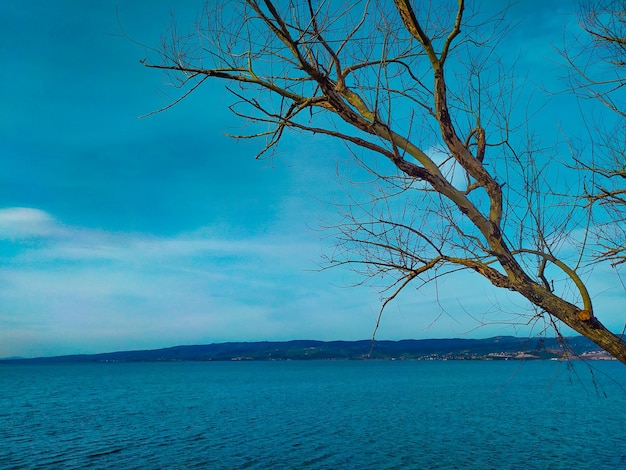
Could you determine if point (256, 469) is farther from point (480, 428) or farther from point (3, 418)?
point (3, 418)

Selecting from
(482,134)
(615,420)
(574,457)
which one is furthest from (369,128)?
(615,420)

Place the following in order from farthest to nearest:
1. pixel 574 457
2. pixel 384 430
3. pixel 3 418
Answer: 1. pixel 3 418
2. pixel 384 430
3. pixel 574 457

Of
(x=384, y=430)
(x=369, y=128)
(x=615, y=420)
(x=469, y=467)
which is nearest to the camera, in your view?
(x=369, y=128)

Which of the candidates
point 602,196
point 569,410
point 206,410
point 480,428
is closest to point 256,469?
point 480,428

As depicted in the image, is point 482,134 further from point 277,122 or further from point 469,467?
point 469,467

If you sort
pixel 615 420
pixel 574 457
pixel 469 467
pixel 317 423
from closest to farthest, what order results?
1. pixel 469 467
2. pixel 574 457
3. pixel 317 423
4. pixel 615 420

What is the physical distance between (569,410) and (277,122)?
182 feet

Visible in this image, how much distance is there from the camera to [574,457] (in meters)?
27.3

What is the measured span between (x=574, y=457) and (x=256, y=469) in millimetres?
16188

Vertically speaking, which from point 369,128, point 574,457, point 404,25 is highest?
point 404,25

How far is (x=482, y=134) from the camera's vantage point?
4.68 meters

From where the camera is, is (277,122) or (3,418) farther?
(3,418)

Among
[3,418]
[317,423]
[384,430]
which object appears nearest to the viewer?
[384,430]

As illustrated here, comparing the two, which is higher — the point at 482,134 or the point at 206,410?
the point at 482,134
